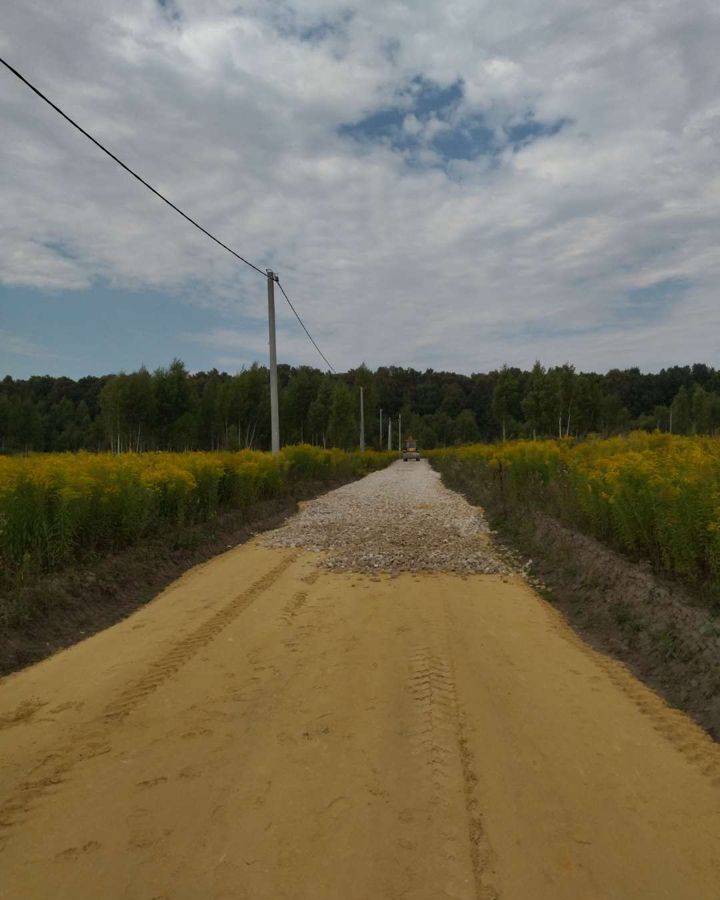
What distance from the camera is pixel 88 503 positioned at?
25.6ft

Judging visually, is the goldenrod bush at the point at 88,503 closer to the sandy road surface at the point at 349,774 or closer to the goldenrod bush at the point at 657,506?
the sandy road surface at the point at 349,774

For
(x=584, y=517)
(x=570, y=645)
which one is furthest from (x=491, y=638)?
(x=584, y=517)

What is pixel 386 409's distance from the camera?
11012 cm

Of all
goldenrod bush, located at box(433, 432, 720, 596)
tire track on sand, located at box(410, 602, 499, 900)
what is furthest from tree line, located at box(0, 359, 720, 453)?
tire track on sand, located at box(410, 602, 499, 900)

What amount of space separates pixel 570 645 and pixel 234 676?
3000mm

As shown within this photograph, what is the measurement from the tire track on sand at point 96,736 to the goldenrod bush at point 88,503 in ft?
7.54

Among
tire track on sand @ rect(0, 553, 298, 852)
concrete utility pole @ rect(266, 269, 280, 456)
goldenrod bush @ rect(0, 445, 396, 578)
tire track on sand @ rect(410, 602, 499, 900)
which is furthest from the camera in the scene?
concrete utility pole @ rect(266, 269, 280, 456)

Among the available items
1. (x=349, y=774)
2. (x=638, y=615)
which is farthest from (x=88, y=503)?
(x=638, y=615)

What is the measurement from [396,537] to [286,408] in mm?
59822

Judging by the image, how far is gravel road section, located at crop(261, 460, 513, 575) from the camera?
911 cm

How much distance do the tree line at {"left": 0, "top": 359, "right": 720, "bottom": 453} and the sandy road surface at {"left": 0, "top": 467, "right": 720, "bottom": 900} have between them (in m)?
34.6

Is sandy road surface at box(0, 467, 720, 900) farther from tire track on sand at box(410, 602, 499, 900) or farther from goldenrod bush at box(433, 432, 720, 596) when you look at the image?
goldenrod bush at box(433, 432, 720, 596)

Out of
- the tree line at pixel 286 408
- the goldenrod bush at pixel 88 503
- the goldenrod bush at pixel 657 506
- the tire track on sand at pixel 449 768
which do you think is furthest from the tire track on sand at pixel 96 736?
the tree line at pixel 286 408

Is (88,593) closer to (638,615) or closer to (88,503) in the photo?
(88,503)
